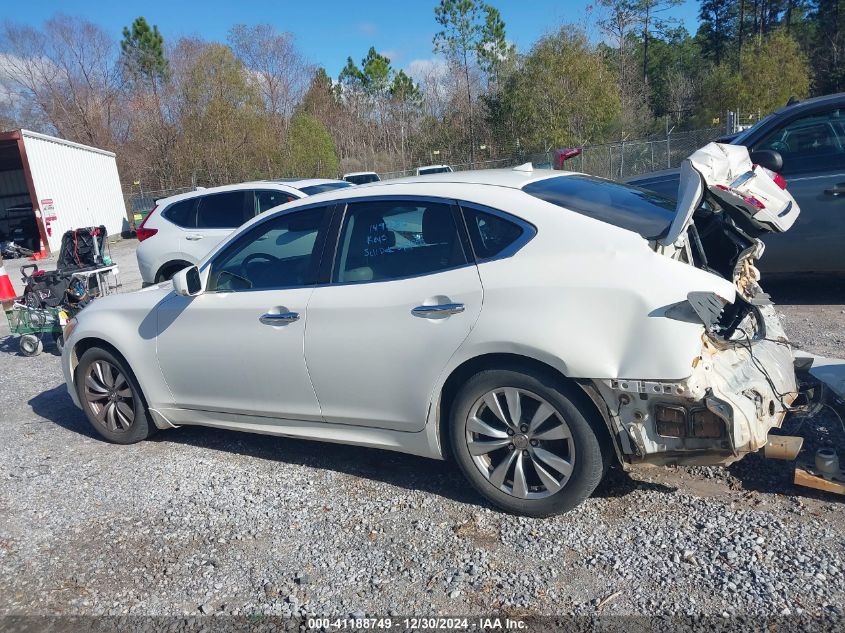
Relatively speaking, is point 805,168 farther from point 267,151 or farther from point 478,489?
point 267,151

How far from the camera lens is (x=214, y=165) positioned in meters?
41.2

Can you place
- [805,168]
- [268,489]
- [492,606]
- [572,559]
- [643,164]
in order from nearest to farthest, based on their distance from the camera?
[492,606], [572,559], [268,489], [805,168], [643,164]

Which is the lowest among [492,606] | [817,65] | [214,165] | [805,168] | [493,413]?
[492,606]

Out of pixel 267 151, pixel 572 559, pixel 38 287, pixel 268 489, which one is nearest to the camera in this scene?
pixel 572 559

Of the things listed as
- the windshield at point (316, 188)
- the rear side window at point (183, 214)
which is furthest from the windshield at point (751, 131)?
the rear side window at point (183, 214)

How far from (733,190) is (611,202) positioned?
60 cm

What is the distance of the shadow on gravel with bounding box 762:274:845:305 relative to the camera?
21.9 feet

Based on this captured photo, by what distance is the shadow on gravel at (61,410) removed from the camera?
17.8ft

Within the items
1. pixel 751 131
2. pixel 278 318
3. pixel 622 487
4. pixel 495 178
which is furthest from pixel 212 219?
pixel 622 487

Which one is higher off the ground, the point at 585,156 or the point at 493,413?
the point at 585,156

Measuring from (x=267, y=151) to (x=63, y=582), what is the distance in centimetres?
3972

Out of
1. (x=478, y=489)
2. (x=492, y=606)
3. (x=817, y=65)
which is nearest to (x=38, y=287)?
(x=478, y=489)

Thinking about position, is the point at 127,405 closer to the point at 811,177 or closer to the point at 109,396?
the point at 109,396

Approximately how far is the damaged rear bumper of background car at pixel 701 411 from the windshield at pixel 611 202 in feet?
2.20
